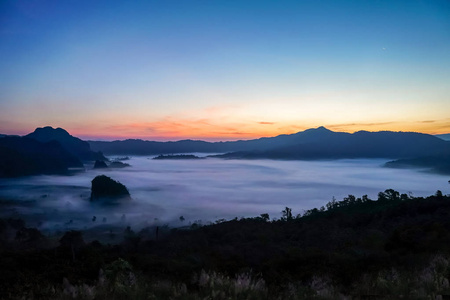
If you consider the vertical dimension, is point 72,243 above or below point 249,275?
below

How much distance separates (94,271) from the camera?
45.6ft

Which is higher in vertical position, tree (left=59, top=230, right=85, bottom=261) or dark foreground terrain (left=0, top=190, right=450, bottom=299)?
dark foreground terrain (left=0, top=190, right=450, bottom=299)

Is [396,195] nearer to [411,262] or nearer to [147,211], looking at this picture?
[411,262]

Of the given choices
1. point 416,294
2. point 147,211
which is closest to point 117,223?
point 147,211

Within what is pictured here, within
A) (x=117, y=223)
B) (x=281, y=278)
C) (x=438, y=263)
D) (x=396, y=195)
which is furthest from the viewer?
(x=117, y=223)

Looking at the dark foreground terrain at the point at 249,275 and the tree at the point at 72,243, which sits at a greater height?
the dark foreground terrain at the point at 249,275

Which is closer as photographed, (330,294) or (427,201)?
(330,294)

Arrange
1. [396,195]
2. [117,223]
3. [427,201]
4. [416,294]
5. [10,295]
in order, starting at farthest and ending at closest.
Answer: [117,223], [396,195], [427,201], [10,295], [416,294]

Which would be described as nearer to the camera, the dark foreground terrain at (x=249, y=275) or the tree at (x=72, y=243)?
the dark foreground terrain at (x=249, y=275)

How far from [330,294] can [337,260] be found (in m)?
7.55

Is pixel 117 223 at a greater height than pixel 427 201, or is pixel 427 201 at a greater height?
pixel 427 201

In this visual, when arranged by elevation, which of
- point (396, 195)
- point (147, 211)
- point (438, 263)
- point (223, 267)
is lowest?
point (147, 211)

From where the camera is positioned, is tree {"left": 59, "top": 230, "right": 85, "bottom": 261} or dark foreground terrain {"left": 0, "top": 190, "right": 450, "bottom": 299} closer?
dark foreground terrain {"left": 0, "top": 190, "right": 450, "bottom": 299}

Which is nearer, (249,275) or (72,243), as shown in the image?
(249,275)
